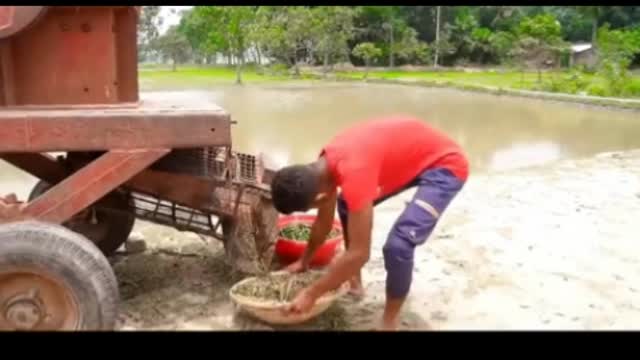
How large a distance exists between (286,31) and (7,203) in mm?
41470

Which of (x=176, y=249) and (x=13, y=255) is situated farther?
(x=176, y=249)

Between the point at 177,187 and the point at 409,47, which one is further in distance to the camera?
the point at 409,47

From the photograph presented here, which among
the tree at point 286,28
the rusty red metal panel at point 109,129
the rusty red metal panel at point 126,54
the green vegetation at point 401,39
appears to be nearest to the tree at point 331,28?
the green vegetation at point 401,39

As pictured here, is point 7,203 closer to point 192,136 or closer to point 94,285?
point 94,285

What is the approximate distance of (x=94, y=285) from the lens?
3271mm

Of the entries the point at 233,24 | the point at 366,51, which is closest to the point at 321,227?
the point at 233,24

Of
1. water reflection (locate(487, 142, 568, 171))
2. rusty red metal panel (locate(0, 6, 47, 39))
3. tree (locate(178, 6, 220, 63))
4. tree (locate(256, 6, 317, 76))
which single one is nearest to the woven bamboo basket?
rusty red metal panel (locate(0, 6, 47, 39))

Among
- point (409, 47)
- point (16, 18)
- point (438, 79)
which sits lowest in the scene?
point (438, 79)

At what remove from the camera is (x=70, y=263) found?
3240 millimetres

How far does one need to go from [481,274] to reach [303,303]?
6.21 ft

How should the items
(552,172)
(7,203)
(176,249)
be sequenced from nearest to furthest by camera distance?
(7,203) → (176,249) → (552,172)

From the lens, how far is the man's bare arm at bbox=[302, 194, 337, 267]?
3.77 meters

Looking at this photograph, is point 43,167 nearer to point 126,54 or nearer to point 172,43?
point 126,54

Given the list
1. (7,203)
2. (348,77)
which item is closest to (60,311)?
(7,203)
